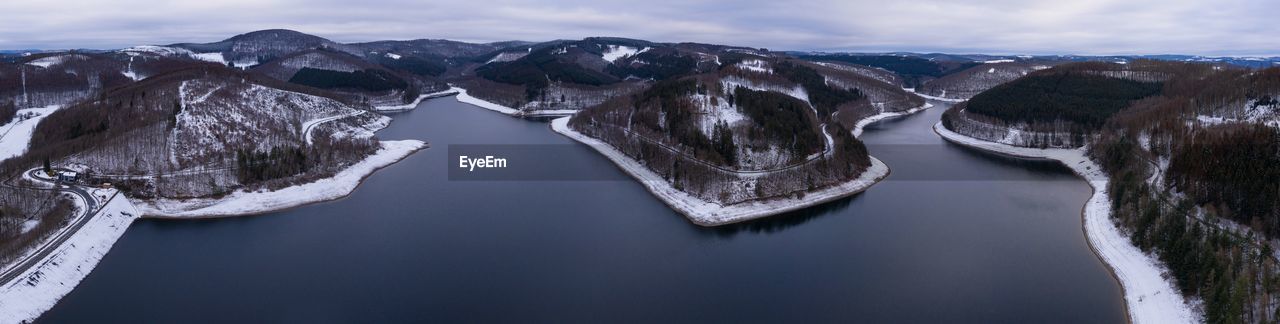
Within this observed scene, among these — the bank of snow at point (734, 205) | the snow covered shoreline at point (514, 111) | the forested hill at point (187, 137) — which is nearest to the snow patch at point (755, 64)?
the snow covered shoreline at point (514, 111)

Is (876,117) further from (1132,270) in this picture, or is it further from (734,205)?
(1132,270)

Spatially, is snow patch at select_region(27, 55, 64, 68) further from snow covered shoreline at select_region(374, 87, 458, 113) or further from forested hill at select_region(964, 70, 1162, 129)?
forested hill at select_region(964, 70, 1162, 129)

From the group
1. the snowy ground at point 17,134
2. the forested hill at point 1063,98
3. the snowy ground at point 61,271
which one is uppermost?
the forested hill at point 1063,98

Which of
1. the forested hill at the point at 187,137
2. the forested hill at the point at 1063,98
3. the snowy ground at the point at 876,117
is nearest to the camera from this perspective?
the forested hill at the point at 187,137

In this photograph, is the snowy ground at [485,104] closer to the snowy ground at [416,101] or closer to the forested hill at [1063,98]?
the snowy ground at [416,101]

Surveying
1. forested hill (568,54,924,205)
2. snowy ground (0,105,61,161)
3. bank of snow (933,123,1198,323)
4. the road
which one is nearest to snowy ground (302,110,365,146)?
the road

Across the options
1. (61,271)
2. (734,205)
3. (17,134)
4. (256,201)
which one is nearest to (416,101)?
(17,134)
